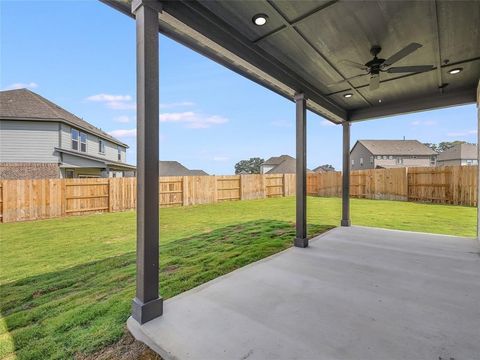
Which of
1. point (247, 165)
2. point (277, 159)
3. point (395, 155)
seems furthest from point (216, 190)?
point (247, 165)

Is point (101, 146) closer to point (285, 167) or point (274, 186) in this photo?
point (274, 186)

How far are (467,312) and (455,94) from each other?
13.7 ft

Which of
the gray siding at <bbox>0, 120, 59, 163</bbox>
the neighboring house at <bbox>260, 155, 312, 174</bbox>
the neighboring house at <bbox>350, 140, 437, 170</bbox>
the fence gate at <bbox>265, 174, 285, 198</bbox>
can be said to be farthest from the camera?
the neighboring house at <bbox>260, 155, 312, 174</bbox>

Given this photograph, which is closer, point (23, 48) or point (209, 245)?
point (209, 245)

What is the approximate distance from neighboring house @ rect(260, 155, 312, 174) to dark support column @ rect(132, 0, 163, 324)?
3159 cm

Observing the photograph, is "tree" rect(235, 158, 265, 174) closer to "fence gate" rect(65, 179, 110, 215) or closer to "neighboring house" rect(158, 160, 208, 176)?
"neighboring house" rect(158, 160, 208, 176)

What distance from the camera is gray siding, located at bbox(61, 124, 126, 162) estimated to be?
1115 cm

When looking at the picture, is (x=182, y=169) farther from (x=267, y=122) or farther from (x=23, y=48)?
(x=23, y=48)

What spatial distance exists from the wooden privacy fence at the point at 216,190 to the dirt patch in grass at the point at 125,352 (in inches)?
314

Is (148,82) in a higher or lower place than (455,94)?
lower

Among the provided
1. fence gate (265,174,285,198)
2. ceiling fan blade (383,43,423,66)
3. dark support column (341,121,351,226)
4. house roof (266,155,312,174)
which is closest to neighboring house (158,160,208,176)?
house roof (266,155,312,174)

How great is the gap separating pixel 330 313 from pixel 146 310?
1.60 m

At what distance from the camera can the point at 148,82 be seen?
1942 mm

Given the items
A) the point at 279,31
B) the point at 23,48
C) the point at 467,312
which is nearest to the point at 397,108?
the point at 279,31
